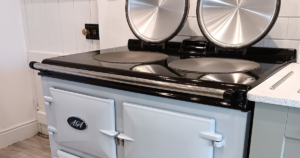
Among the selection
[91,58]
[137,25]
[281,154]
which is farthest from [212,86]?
[137,25]

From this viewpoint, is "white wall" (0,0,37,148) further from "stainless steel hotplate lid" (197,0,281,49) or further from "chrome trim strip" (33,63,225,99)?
"stainless steel hotplate lid" (197,0,281,49)

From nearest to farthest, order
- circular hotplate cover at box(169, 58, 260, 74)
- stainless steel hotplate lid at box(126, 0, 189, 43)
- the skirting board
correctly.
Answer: circular hotplate cover at box(169, 58, 260, 74), stainless steel hotplate lid at box(126, 0, 189, 43), the skirting board

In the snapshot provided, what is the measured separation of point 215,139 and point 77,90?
0.58 meters

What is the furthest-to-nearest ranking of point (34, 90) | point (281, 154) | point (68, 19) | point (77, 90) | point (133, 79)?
point (34, 90), point (68, 19), point (77, 90), point (133, 79), point (281, 154)

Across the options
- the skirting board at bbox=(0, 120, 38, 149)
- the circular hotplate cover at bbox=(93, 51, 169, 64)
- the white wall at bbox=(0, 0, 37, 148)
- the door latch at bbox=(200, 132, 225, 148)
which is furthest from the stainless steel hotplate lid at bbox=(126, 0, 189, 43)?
the skirting board at bbox=(0, 120, 38, 149)

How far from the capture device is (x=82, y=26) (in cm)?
192

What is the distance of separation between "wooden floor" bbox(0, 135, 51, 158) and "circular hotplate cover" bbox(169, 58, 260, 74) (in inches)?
58.5

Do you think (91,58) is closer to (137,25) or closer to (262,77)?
(137,25)

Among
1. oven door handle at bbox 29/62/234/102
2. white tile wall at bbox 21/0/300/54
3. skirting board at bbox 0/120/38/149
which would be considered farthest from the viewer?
skirting board at bbox 0/120/38/149

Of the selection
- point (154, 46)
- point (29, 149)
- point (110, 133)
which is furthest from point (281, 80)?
point (29, 149)

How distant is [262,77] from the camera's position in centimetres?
82

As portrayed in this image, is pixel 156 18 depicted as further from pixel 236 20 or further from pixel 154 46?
pixel 236 20

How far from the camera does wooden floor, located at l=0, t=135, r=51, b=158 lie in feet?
6.75

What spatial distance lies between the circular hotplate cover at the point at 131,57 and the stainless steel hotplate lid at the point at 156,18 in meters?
0.14
